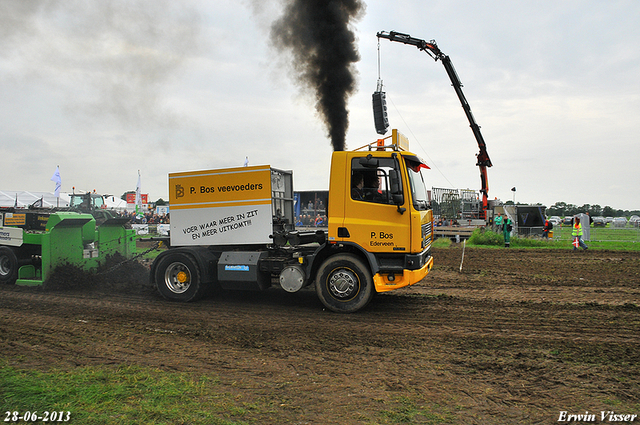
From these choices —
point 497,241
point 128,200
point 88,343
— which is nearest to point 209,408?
point 88,343

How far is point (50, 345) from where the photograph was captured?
17.6 feet

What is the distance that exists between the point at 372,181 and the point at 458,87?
874 inches

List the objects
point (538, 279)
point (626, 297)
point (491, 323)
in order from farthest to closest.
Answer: point (538, 279)
point (626, 297)
point (491, 323)

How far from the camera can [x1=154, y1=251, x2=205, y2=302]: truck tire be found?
25.9 ft

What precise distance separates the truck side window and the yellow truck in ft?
0.06

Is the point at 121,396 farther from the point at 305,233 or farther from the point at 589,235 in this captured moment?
the point at 589,235

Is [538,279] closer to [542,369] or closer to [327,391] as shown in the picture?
[542,369]

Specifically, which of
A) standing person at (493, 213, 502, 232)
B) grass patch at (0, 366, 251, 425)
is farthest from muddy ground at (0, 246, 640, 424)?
standing person at (493, 213, 502, 232)

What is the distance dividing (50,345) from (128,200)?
40390 mm

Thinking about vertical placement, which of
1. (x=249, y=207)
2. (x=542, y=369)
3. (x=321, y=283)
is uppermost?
(x=249, y=207)

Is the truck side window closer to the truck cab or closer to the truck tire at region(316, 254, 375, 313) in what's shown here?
the truck cab

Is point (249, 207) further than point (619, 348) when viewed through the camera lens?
Yes

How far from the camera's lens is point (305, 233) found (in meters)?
7.72

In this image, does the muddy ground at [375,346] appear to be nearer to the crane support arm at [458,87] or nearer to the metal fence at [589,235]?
the metal fence at [589,235]
